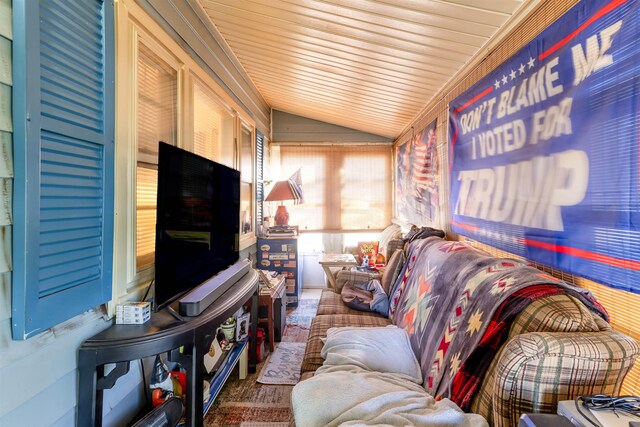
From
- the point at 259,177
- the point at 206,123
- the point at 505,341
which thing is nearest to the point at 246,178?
the point at 259,177

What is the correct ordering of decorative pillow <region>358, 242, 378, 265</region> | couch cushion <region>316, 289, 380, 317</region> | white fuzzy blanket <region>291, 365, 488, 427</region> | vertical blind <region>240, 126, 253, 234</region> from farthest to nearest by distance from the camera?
decorative pillow <region>358, 242, 378, 265</region> → vertical blind <region>240, 126, 253, 234</region> → couch cushion <region>316, 289, 380, 317</region> → white fuzzy blanket <region>291, 365, 488, 427</region>

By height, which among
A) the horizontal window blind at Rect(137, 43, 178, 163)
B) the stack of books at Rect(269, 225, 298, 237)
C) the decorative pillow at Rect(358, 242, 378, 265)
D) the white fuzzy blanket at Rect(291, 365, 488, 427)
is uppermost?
the horizontal window blind at Rect(137, 43, 178, 163)

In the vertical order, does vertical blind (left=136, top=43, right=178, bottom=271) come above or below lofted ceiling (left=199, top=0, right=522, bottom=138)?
below

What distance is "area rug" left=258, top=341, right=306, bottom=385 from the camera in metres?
2.29

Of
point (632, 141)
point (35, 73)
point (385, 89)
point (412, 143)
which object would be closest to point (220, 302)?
point (35, 73)

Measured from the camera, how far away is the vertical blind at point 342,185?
4.69 meters

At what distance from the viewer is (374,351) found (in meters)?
1.55

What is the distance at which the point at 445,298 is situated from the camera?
5.31 feet

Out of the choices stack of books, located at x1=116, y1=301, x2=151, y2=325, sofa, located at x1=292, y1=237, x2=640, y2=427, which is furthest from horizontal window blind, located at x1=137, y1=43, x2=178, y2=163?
sofa, located at x1=292, y1=237, x2=640, y2=427

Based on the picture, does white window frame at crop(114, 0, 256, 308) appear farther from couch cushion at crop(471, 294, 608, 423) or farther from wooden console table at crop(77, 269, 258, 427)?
couch cushion at crop(471, 294, 608, 423)

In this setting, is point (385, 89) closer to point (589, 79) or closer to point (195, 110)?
point (195, 110)

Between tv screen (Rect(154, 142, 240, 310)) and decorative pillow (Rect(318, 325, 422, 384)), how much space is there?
31.8 inches

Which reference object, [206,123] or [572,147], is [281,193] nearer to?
[206,123]

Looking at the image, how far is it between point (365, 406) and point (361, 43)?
2.22 meters
